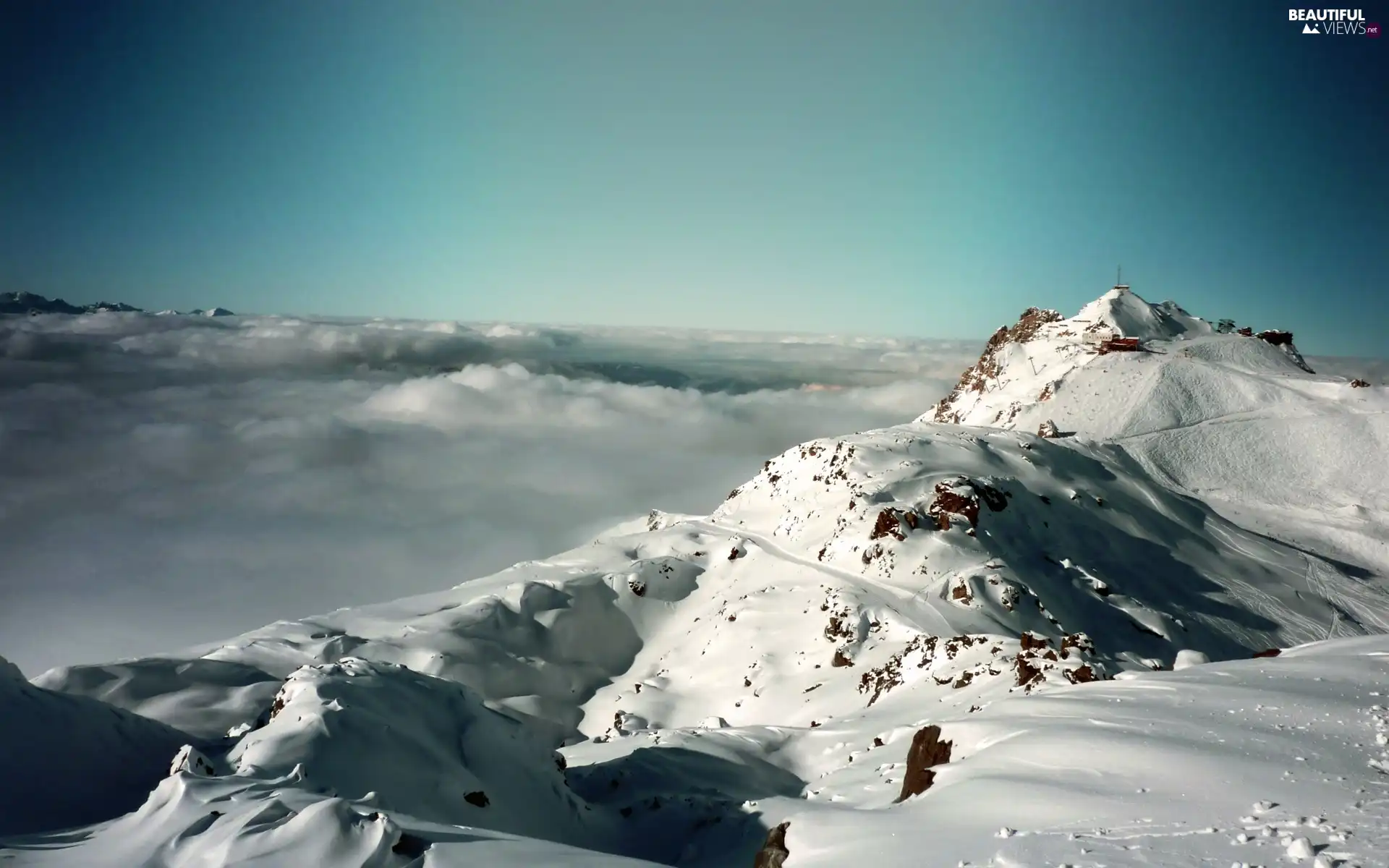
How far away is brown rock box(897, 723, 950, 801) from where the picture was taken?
15.0 m

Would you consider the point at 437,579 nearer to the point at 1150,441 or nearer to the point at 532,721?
the point at 532,721

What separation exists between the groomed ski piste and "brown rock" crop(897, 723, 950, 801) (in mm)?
144

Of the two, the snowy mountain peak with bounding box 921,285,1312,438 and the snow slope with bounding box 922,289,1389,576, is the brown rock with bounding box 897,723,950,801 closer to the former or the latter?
the snow slope with bounding box 922,289,1389,576

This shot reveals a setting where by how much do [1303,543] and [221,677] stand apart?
88.0 m

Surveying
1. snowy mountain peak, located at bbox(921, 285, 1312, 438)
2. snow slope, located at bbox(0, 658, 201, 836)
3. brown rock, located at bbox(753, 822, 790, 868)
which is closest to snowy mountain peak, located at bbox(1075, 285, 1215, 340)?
snowy mountain peak, located at bbox(921, 285, 1312, 438)

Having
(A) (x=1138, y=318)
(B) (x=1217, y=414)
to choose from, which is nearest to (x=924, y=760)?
(B) (x=1217, y=414)

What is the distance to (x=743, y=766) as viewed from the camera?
2795 cm

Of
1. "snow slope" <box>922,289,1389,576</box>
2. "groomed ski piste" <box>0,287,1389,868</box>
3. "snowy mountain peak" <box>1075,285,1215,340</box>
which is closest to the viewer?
"groomed ski piste" <box>0,287,1389,868</box>

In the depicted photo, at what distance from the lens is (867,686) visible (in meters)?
35.9

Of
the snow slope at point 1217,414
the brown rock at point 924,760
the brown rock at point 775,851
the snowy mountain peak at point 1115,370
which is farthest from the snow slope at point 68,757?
the snow slope at point 1217,414

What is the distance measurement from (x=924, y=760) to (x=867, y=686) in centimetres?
2082

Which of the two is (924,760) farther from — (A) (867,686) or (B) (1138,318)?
(B) (1138,318)

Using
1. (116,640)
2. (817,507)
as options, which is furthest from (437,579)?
(817,507)

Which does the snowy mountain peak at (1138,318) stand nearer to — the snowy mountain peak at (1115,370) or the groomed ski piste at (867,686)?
the snowy mountain peak at (1115,370)
